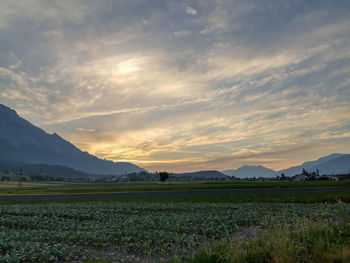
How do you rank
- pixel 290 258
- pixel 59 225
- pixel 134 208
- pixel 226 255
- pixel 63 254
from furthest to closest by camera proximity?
pixel 134 208
pixel 59 225
pixel 63 254
pixel 226 255
pixel 290 258

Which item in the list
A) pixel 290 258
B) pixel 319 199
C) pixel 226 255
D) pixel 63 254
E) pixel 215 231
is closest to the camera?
pixel 290 258

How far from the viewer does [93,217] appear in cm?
2378

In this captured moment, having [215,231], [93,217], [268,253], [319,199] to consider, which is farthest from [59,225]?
[319,199]

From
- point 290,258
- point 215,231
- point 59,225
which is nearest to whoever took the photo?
point 290,258

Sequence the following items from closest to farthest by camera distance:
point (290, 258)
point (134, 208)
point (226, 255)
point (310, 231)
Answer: point (290, 258)
point (226, 255)
point (310, 231)
point (134, 208)

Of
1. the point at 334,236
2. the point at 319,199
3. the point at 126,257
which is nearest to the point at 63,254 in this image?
the point at 126,257

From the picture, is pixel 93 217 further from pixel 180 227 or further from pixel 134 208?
pixel 180 227

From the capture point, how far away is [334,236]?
12.3m

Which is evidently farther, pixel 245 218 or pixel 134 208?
pixel 134 208

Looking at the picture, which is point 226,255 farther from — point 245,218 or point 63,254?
point 245,218

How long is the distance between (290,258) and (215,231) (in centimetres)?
804

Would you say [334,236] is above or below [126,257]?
above

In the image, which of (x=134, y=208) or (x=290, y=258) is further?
(x=134, y=208)

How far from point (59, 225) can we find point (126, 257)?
10.3 m
